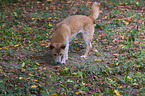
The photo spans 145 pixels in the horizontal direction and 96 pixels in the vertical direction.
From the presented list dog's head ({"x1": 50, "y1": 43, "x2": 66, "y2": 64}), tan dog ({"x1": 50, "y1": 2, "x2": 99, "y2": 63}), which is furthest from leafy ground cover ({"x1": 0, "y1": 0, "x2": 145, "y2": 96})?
tan dog ({"x1": 50, "y1": 2, "x2": 99, "y2": 63})

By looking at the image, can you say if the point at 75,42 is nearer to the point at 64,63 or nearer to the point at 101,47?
Answer: the point at 101,47

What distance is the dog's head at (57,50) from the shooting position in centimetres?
611

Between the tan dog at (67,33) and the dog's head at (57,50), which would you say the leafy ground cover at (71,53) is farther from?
the tan dog at (67,33)

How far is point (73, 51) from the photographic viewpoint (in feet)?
24.6

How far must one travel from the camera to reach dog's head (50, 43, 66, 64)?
611 centimetres

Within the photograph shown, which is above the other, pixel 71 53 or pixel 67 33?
pixel 67 33

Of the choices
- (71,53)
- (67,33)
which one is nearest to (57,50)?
(67,33)

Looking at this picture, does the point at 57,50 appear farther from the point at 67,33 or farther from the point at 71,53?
the point at 71,53

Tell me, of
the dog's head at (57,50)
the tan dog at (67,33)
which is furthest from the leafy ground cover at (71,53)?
the tan dog at (67,33)

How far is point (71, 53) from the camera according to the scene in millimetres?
7328

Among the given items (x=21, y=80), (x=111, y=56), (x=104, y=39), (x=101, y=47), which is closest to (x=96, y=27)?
(x=104, y=39)

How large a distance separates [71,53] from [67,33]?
95cm

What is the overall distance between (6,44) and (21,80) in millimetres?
2787

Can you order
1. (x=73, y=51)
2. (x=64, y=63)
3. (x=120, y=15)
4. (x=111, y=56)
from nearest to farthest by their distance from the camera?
(x=64, y=63)
(x=111, y=56)
(x=73, y=51)
(x=120, y=15)
